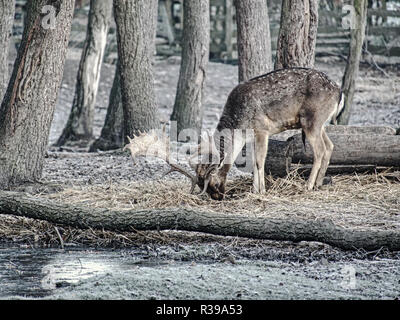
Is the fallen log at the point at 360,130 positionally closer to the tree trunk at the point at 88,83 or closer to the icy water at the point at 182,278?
the icy water at the point at 182,278

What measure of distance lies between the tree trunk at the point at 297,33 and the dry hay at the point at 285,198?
1.67 m

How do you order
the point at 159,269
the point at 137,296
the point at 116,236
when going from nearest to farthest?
the point at 137,296 → the point at 159,269 → the point at 116,236

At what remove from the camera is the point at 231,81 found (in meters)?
24.1

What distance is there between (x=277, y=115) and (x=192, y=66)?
5707 millimetres

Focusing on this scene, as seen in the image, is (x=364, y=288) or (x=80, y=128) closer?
(x=364, y=288)

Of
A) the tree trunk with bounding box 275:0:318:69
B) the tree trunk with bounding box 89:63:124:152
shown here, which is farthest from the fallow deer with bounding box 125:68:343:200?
the tree trunk with bounding box 89:63:124:152

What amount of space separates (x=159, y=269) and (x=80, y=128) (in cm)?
932

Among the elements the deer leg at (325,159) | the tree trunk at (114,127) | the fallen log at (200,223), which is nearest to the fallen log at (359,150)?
the deer leg at (325,159)

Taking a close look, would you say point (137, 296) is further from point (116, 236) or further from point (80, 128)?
point (80, 128)

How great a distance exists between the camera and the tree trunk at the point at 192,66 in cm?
1588

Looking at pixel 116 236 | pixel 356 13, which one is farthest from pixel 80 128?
pixel 116 236

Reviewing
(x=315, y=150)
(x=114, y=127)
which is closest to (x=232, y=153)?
(x=315, y=150)

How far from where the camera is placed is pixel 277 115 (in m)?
10.7

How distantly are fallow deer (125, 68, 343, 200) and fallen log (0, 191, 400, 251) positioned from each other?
2.39m
